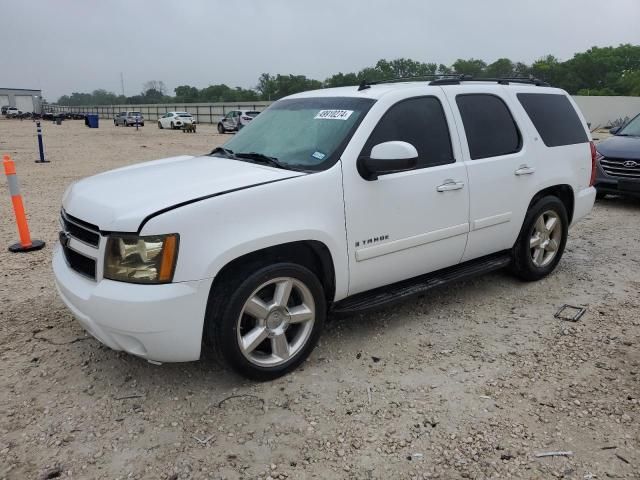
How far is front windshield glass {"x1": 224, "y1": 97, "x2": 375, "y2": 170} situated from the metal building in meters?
108

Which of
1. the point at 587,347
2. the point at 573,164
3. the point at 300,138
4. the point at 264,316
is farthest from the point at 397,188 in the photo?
the point at 573,164

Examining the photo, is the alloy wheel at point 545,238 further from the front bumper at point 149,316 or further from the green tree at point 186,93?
the green tree at point 186,93

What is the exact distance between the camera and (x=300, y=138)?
12.2 ft

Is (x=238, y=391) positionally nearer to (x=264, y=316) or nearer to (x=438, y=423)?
(x=264, y=316)

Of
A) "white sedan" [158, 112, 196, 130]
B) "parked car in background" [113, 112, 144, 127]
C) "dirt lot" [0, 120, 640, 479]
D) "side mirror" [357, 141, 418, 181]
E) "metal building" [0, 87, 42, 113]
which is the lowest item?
"dirt lot" [0, 120, 640, 479]

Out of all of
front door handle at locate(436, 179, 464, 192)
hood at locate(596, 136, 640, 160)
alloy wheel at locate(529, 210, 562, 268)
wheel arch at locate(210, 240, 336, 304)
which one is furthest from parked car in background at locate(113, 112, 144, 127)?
wheel arch at locate(210, 240, 336, 304)

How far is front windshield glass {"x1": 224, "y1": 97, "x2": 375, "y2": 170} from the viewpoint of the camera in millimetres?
3463

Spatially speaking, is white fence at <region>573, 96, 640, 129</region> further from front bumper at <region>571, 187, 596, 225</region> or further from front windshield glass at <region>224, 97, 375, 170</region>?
front windshield glass at <region>224, 97, 375, 170</region>

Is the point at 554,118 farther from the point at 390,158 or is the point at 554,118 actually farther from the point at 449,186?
the point at 390,158

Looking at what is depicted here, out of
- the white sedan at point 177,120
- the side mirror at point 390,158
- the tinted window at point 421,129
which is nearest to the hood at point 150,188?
the side mirror at point 390,158

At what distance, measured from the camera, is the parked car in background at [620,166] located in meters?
8.34

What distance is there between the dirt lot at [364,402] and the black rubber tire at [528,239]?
364mm

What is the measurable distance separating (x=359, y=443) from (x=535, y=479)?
0.86 metres

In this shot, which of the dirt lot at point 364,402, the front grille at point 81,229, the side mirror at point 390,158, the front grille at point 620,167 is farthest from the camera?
the front grille at point 620,167
